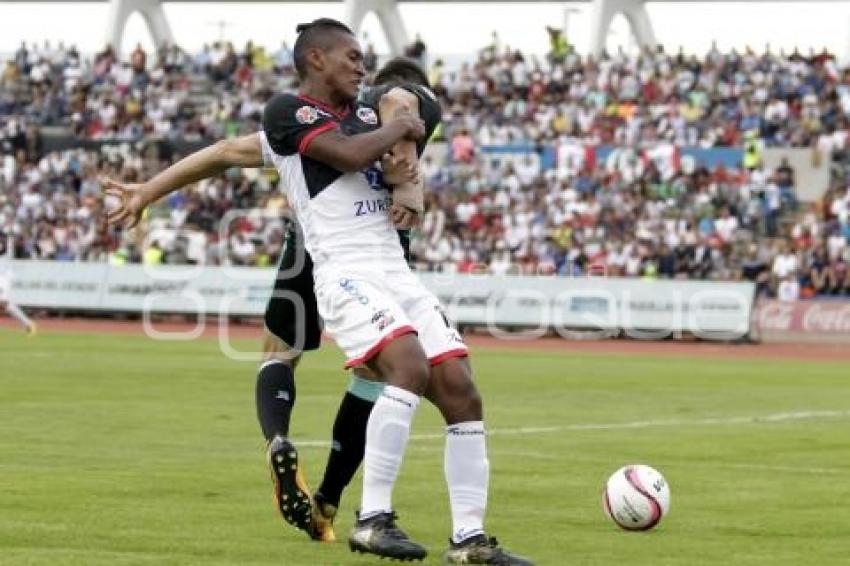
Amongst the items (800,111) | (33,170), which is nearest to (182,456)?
(800,111)

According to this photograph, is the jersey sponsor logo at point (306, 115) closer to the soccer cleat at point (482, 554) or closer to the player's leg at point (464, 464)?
the player's leg at point (464, 464)

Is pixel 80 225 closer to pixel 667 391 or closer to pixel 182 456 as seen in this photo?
pixel 667 391

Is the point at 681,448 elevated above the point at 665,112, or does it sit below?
below

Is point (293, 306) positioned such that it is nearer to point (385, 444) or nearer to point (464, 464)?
point (385, 444)

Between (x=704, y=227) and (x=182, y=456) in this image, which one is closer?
(x=182, y=456)

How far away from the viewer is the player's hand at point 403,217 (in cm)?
862

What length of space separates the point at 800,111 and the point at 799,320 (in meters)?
8.64

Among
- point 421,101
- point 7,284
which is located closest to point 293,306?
point 421,101

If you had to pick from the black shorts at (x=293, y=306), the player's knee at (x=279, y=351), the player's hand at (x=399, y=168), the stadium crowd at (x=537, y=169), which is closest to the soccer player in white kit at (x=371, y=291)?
the player's hand at (x=399, y=168)

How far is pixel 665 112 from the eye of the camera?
1735 inches

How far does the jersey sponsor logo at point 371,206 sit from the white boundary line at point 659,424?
547 cm

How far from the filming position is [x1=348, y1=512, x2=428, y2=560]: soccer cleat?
8.16 m

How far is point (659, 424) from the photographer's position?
1669 centimetres

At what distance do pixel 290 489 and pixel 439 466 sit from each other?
3.96m
